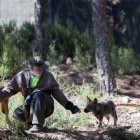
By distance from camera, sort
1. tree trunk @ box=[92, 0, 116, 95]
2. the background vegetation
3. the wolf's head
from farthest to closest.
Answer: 1. the background vegetation
2. tree trunk @ box=[92, 0, 116, 95]
3. the wolf's head

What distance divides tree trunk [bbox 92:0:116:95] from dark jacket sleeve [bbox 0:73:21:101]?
→ 153 inches

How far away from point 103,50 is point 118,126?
3.00 m

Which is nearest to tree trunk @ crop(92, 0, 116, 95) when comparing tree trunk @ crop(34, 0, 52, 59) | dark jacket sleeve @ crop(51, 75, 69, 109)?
tree trunk @ crop(34, 0, 52, 59)

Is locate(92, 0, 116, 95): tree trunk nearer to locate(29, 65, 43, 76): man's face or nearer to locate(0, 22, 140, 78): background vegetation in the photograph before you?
locate(0, 22, 140, 78): background vegetation

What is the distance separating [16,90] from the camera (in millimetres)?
7574

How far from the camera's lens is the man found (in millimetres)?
7312

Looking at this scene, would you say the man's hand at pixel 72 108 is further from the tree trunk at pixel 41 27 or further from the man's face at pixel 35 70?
the tree trunk at pixel 41 27

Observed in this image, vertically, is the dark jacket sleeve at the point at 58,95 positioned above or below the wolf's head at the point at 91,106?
above

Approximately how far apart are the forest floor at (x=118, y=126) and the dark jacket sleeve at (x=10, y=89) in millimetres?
478

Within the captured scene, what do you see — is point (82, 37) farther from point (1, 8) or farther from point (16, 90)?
point (16, 90)

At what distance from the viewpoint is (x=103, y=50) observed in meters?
11.2

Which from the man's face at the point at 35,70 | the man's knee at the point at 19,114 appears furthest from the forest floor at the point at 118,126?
the man's face at the point at 35,70

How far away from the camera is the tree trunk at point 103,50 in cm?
1111

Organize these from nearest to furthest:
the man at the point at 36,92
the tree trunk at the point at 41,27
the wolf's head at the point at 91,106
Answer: the man at the point at 36,92 → the wolf's head at the point at 91,106 → the tree trunk at the point at 41,27
